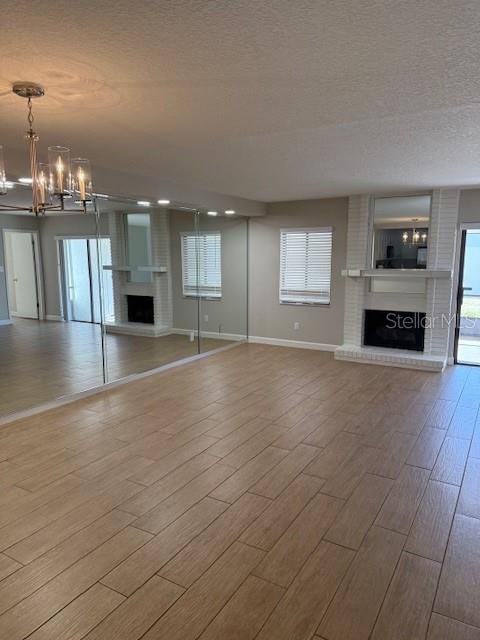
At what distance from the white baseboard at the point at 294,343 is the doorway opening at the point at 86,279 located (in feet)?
8.97

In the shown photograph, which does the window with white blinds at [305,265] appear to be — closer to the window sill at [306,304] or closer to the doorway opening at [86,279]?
the window sill at [306,304]

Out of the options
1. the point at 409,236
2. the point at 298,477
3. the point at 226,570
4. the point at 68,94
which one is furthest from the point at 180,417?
the point at 409,236

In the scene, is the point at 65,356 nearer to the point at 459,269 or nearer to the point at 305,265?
the point at 305,265

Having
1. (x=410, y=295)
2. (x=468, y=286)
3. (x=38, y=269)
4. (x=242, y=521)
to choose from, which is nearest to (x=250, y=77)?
(x=242, y=521)

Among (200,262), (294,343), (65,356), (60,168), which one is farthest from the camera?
(294,343)

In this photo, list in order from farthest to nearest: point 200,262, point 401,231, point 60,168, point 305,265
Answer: point 305,265, point 200,262, point 401,231, point 60,168

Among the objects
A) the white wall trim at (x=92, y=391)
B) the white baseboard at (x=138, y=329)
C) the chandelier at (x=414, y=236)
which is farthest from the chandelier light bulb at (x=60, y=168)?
the chandelier at (x=414, y=236)

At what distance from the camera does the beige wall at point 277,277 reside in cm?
654

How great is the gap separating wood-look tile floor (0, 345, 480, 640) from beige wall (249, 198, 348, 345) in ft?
8.12

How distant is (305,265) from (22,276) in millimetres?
5195

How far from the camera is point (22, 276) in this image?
7.84 metres

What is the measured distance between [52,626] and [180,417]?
234 centimetres

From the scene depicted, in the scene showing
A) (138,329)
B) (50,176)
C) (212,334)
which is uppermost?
(50,176)

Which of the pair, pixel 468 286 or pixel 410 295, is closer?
pixel 468 286
